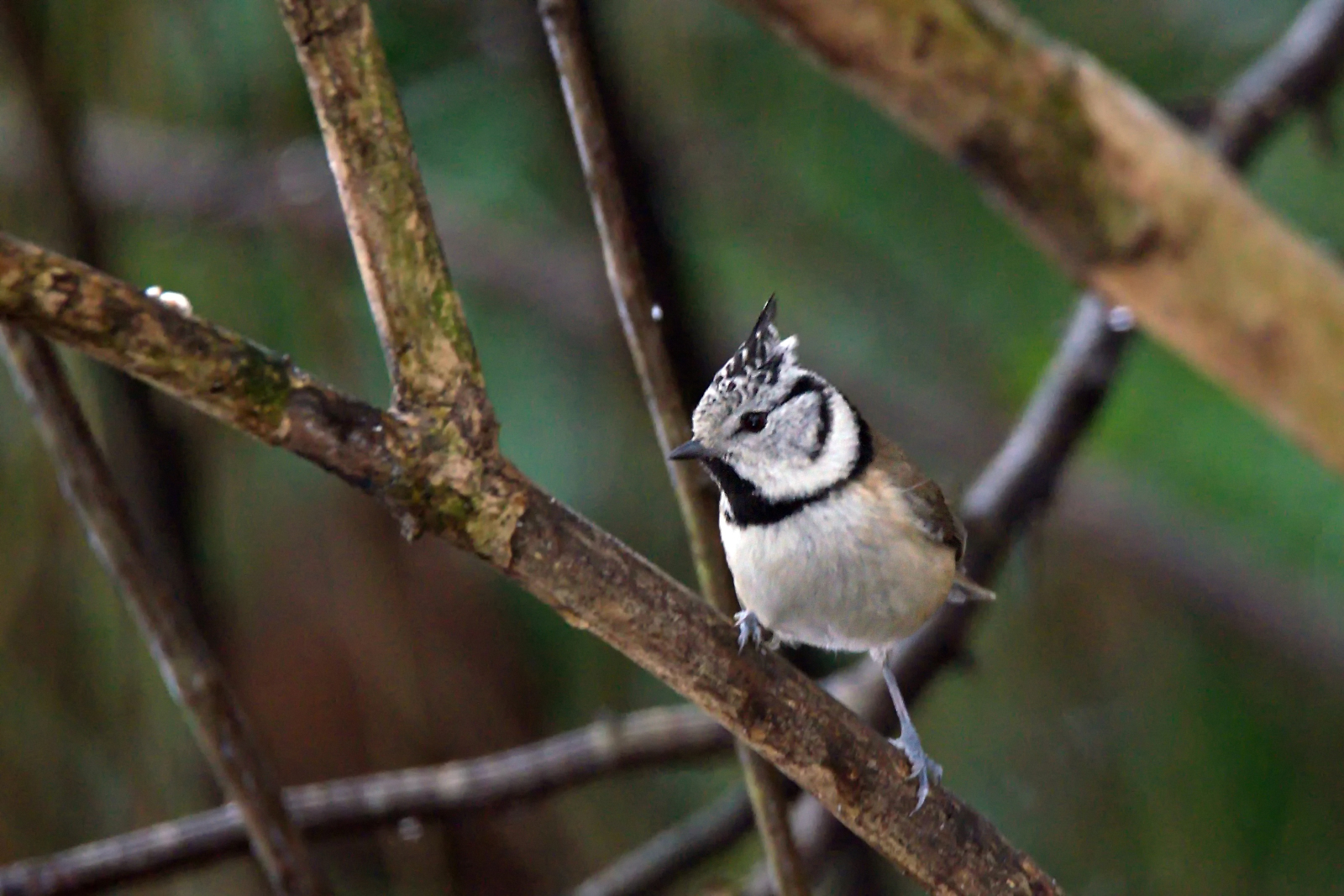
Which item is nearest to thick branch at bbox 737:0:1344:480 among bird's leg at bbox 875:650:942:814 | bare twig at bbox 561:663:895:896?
bird's leg at bbox 875:650:942:814

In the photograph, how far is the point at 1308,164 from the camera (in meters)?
4.40

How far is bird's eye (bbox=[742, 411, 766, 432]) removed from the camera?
2164 millimetres

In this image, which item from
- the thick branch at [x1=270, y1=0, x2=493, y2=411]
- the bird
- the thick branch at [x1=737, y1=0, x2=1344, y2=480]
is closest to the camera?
the thick branch at [x1=270, y1=0, x2=493, y2=411]

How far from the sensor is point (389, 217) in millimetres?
1439

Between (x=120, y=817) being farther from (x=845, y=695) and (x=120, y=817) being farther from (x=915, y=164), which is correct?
(x=915, y=164)

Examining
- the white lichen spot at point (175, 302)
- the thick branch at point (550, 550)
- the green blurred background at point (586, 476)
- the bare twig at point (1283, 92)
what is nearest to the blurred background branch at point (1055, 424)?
the bare twig at point (1283, 92)

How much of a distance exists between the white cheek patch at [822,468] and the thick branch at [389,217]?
81 cm

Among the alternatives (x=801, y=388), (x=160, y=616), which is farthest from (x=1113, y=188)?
(x=160, y=616)

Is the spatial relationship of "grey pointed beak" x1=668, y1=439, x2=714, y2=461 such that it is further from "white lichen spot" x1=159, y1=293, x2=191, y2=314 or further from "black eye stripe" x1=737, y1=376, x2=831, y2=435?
"white lichen spot" x1=159, y1=293, x2=191, y2=314

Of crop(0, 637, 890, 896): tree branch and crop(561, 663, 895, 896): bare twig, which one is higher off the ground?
crop(0, 637, 890, 896): tree branch

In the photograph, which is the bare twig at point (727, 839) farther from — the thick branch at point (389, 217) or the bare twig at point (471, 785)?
the thick branch at point (389, 217)

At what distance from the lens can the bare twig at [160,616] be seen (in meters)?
2.00

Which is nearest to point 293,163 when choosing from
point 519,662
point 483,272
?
point 483,272

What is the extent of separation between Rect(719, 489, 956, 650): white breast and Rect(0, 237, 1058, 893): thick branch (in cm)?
41
